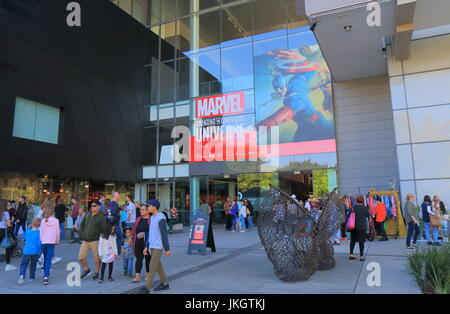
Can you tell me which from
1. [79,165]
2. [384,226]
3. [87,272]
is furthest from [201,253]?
[79,165]

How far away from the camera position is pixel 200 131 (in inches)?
842

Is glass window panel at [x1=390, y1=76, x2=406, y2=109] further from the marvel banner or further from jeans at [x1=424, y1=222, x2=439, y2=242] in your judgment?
jeans at [x1=424, y1=222, x2=439, y2=242]

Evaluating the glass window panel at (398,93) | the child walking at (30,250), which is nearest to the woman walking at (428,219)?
the glass window panel at (398,93)

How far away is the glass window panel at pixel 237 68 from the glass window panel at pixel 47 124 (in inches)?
381

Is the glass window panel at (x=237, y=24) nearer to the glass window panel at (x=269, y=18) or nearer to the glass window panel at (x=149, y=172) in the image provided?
the glass window panel at (x=269, y=18)

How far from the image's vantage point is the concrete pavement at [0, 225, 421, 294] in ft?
19.5

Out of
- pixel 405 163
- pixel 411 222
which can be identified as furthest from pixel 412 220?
pixel 405 163

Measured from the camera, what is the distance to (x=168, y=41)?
24703 mm

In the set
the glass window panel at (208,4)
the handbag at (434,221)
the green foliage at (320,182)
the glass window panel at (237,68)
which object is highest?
the glass window panel at (208,4)

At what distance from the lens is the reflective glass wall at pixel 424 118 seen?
12.5m

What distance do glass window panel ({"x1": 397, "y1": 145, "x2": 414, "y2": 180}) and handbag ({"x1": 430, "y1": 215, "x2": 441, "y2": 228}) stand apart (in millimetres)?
2612

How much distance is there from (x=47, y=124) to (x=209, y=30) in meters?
12.0

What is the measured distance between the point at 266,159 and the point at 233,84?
17.2 ft

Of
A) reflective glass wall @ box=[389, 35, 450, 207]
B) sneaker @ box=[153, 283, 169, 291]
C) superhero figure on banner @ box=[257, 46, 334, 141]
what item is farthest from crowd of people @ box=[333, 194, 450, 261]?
superhero figure on banner @ box=[257, 46, 334, 141]
